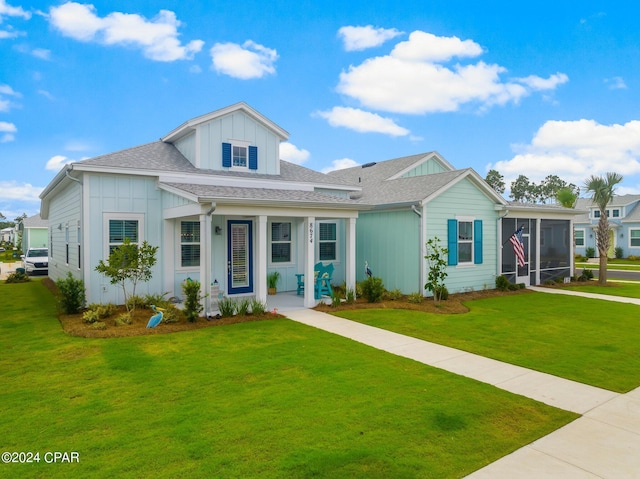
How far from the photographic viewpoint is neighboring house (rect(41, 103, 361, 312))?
10734mm

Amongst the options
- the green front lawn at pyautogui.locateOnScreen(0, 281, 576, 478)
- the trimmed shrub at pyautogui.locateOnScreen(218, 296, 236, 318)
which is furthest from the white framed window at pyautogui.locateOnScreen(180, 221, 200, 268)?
the green front lawn at pyautogui.locateOnScreen(0, 281, 576, 478)

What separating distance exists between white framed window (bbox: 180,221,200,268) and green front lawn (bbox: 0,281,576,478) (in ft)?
16.2

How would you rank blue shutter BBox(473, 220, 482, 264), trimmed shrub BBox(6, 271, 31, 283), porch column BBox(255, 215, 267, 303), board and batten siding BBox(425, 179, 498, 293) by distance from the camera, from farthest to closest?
trimmed shrub BBox(6, 271, 31, 283) → blue shutter BBox(473, 220, 482, 264) → board and batten siding BBox(425, 179, 498, 293) → porch column BBox(255, 215, 267, 303)

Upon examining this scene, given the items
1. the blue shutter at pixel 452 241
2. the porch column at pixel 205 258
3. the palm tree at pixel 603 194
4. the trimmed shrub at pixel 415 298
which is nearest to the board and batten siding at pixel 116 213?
the porch column at pixel 205 258

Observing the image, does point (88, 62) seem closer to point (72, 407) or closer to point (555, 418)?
point (72, 407)

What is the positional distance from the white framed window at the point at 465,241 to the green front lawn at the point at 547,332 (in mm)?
1973

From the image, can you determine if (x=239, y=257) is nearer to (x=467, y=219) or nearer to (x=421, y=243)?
(x=421, y=243)

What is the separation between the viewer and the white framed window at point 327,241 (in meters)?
15.3

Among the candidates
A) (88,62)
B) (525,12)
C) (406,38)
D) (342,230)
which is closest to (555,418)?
(342,230)

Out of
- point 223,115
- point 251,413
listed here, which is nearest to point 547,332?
point 251,413

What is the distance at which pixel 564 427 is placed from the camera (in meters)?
4.48

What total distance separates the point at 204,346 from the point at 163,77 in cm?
1484

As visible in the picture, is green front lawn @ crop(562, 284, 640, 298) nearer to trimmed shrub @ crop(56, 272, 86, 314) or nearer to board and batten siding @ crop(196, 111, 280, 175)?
board and batten siding @ crop(196, 111, 280, 175)

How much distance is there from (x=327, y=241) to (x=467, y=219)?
5.23 meters
